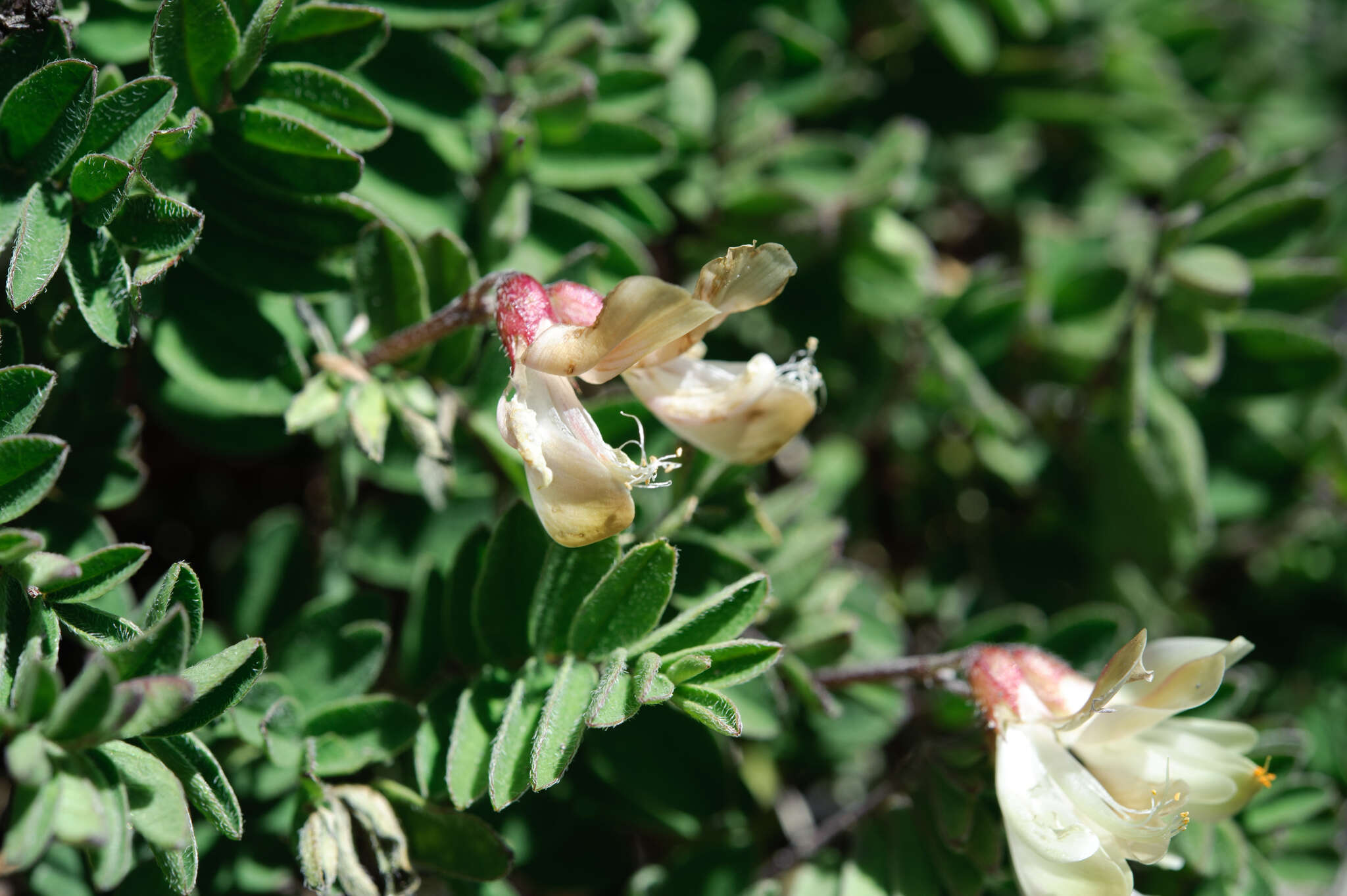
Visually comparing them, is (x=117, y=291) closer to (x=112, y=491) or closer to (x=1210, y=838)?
(x=112, y=491)

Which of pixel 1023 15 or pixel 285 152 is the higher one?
pixel 285 152

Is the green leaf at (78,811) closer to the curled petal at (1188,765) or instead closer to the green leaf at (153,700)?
the green leaf at (153,700)

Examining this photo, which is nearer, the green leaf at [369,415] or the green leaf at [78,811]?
the green leaf at [78,811]

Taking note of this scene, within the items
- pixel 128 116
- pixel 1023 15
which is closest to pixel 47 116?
pixel 128 116

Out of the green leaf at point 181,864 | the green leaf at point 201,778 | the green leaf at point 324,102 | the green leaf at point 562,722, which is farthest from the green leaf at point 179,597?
the green leaf at point 324,102

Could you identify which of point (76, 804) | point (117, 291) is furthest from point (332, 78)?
point (76, 804)

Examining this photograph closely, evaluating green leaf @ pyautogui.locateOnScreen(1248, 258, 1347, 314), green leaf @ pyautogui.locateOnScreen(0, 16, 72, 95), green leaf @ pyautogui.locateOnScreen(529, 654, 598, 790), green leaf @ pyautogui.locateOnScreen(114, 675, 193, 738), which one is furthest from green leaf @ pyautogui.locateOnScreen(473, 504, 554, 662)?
green leaf @ pyautogui.locateOnScreen(1248, 258, 1347, 314)

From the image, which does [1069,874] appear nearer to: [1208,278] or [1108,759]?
[1108,759]
